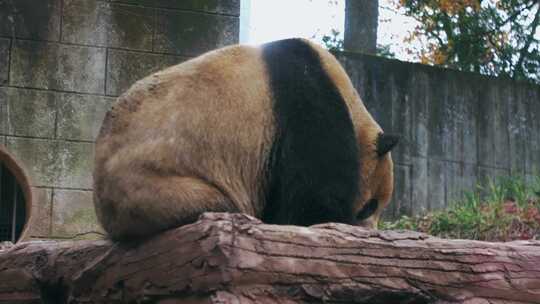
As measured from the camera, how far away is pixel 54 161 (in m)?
6.53

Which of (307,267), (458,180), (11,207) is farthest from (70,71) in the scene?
(458,180)

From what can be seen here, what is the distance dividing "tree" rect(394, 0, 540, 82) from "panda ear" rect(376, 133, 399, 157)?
9.50m

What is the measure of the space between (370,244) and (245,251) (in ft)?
1.56

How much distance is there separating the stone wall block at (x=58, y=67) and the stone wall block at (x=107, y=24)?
0.09 m

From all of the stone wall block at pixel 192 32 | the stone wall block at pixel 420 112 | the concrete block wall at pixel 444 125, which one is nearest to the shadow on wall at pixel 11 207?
the stone wall block at pixel 192 32

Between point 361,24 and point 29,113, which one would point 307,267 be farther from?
point 361,24

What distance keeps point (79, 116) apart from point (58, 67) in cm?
39

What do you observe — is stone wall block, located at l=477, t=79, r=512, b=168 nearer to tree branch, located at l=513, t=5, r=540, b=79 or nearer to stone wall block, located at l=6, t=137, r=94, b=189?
tree branch, located at l=513, t=5, r=540, b=79

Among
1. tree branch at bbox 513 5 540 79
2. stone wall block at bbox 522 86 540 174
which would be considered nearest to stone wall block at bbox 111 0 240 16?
stone wall block at bbox 522 86 540 174

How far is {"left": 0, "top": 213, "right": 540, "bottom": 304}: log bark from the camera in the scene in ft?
9.55

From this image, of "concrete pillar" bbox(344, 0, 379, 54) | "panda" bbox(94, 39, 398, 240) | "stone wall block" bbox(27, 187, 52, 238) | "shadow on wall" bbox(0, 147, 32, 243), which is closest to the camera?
"panda" bbox(94, 39, 398, 240)

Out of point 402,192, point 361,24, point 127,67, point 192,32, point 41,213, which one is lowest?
point 41,213

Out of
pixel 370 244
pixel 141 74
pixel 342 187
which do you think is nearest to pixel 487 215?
pixel 141 74

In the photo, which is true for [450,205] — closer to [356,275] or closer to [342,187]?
[342,187]
